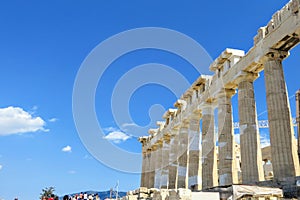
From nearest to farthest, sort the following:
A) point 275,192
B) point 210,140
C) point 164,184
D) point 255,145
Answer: point 275,192
point 255,145
point 210,140
point 164,184

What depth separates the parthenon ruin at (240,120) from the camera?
18438 millimetres

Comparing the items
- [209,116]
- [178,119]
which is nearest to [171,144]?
[178,119]

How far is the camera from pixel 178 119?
115 feet

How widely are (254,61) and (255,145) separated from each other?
213 inches

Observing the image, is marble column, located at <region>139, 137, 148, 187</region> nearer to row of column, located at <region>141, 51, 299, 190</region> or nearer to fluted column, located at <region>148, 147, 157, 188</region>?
fluted column, located at <region>148, 147, 157, 188</region>

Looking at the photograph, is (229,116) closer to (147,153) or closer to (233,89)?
(233,89)

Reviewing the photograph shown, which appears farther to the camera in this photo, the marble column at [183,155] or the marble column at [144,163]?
the marble column at [144,163]

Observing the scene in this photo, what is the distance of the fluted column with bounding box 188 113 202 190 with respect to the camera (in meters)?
29.4

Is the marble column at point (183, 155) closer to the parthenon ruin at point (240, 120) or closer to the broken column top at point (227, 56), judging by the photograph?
the parthenon ruin at point (240, 120)

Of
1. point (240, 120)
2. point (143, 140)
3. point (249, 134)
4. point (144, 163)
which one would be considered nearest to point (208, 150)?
point (240, 120)

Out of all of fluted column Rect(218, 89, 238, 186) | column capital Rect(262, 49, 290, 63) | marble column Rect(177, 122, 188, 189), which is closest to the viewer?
column capital Rect(262, 49, 290, 63)

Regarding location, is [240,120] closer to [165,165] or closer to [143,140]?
[165,165]

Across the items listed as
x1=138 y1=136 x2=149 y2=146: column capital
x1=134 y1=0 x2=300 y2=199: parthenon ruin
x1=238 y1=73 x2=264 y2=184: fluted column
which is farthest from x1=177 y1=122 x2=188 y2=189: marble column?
x1=138 y1=136 x2=149 y2=146: column capital

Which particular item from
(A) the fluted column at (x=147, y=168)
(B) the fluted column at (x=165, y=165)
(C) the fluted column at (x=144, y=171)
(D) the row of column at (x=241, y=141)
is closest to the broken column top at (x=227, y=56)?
(D) the row of column at (x=241, y=141)
